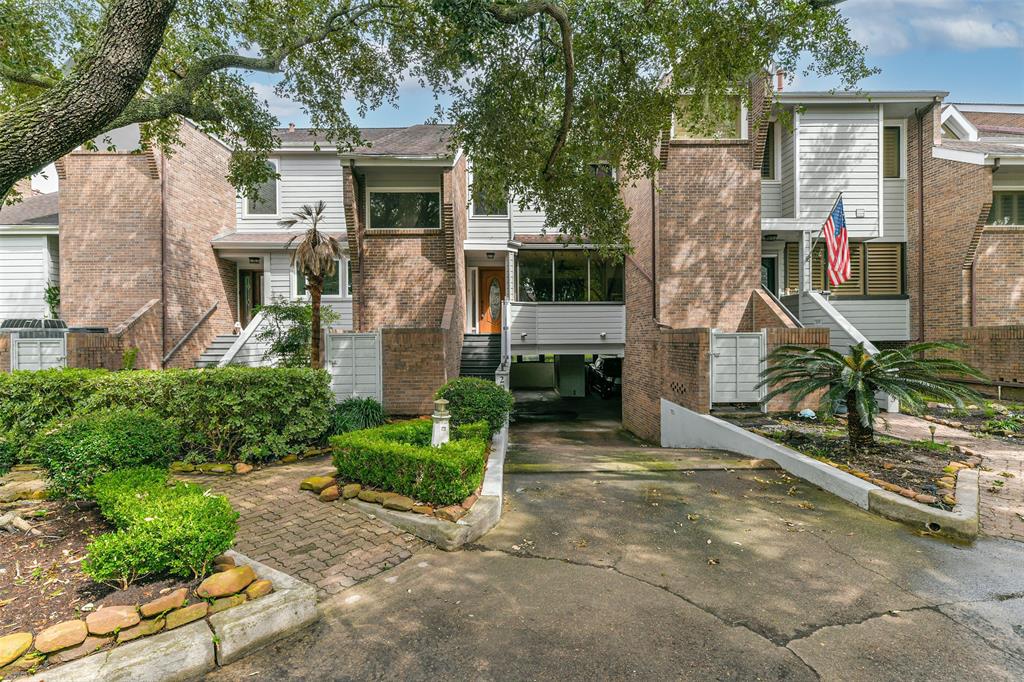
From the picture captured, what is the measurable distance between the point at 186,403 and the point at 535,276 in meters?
11.3

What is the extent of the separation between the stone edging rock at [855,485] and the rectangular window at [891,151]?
39.0 ft

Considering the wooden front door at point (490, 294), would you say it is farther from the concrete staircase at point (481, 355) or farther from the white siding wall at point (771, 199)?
the white siding wall at point (771, 199)

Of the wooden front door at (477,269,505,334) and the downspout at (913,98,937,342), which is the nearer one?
the downspout at (913,98,937,342)

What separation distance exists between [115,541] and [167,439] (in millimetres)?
2836

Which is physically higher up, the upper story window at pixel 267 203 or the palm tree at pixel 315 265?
the upper story window at pixel 267 203

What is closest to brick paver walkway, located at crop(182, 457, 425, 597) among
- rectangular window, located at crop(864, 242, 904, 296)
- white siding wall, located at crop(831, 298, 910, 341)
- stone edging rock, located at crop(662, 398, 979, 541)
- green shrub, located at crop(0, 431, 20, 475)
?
green shrub, located at crop(0, 431, 20, 475)

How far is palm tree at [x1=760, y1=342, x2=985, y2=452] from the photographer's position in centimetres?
619

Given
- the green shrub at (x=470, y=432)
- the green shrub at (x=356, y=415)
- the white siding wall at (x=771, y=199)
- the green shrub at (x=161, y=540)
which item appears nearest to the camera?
the green shrub at (x=161, y=540)

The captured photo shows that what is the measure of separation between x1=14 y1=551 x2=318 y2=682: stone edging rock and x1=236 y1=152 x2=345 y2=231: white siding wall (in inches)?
577

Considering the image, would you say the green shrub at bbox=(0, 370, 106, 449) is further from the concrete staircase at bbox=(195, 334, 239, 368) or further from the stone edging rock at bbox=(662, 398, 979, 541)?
the stone edging rock at bbox=(662, 398, 979, 541)

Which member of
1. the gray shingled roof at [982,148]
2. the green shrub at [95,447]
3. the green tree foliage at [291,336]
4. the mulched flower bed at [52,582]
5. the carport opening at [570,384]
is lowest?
the carport opening at [570,384]

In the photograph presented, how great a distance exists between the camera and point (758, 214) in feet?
41.5

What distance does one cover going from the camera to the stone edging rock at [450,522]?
4.40 m

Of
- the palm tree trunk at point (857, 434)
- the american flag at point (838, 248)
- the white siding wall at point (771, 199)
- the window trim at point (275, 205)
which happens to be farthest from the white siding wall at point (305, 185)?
the palm tree trunk at point (857, 434)
